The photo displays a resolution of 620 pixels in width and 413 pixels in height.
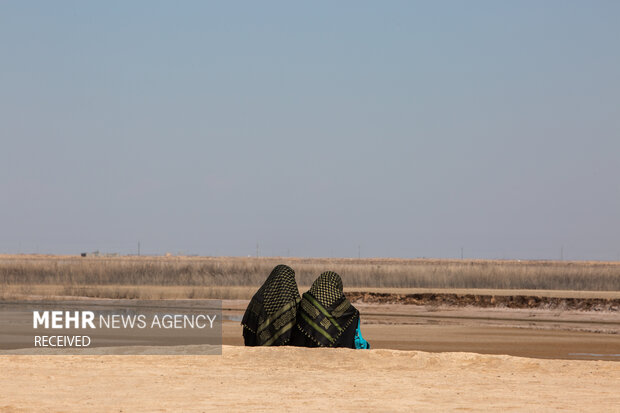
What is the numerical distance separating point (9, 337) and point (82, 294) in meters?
17.0

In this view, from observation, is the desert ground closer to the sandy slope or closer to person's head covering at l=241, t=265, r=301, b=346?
the sandy slope

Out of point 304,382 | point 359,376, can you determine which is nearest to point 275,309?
point 359,376

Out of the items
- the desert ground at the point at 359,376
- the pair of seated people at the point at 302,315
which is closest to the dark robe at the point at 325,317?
the pair of seated people at the point at 302,315

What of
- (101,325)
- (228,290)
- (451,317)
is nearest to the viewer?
(101,325)

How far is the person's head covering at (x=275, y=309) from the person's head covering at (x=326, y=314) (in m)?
0.18

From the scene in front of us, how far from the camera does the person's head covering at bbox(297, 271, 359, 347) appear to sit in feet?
52.1

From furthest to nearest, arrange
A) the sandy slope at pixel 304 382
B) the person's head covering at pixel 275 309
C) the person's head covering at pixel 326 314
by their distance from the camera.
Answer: the person's head covering at pixel 275 309, the person's head covering at pixel 326 314, the sandy slope at pixel 304 382

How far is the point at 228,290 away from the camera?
41062 millimetres

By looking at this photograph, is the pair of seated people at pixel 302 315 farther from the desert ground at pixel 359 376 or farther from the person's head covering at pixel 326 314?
the desert ground at pixel 359 376

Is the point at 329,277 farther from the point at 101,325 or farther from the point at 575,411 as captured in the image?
the point at 101,325

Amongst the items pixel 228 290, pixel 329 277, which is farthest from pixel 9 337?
pixel 228 290

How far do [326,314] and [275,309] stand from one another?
0.78 metres

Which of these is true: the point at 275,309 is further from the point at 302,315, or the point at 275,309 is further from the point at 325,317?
the point at 325,317

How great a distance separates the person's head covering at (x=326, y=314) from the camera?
15.9 meters
